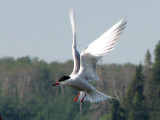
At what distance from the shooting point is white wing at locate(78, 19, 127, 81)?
13109mm

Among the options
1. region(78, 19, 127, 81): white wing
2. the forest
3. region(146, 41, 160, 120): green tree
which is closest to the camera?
region(78, 19, 127, 81): white wing

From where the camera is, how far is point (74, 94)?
2446 inches

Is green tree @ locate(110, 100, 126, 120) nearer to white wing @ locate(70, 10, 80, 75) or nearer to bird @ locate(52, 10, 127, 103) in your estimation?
white wing @ locate(70, 10, 80, 75)

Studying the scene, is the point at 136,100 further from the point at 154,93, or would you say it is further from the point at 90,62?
the point at 90,62

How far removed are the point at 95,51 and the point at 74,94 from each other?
48730 mm

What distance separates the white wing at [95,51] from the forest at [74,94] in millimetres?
31617

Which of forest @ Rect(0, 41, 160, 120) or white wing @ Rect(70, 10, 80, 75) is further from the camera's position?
forest @ Rect(0, 41, 160, 120)

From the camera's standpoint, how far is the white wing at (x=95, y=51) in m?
13.1

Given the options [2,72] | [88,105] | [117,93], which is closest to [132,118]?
[88,105]

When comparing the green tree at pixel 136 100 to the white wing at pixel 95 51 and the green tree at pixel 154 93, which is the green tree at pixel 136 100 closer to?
the green tree at pixel 154 93

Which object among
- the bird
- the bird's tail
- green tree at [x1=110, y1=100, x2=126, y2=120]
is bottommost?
green tree at [x1=110, y1=100, x2=126, y2=120]

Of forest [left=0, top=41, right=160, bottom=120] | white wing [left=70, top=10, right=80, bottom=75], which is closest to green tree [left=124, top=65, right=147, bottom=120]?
forest [left=0, top=41, right=160, bottom=120]

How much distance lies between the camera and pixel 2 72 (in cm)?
8375

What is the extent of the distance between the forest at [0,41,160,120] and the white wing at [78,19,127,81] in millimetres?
31617
